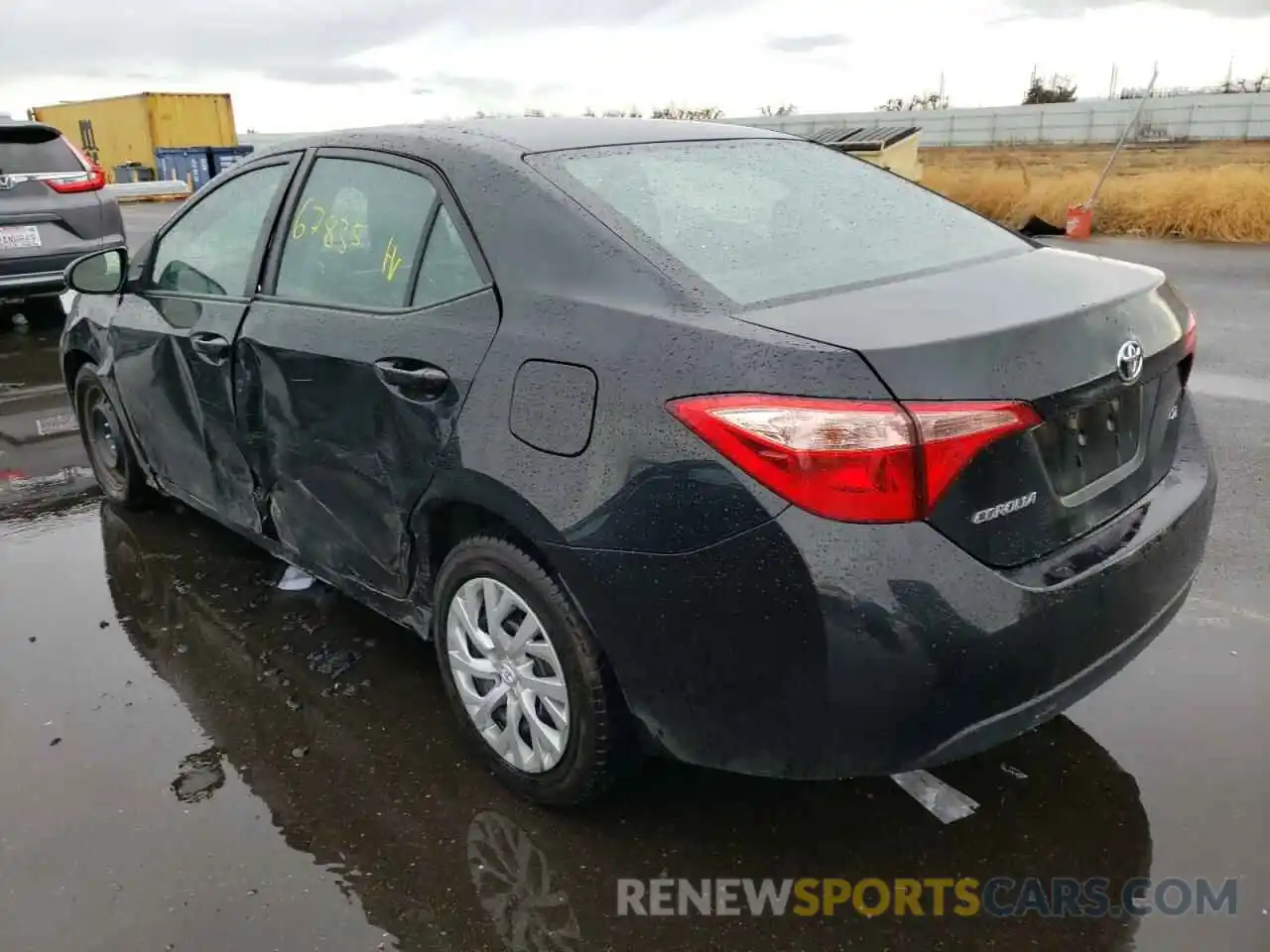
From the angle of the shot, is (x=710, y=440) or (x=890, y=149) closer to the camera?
(x=710, y=440)

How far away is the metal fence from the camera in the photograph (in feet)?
129

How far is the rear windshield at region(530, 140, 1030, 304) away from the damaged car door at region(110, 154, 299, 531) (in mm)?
1270

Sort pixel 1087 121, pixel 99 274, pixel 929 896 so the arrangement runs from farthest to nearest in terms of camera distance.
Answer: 1. pixel 1087 121
2. pixel 99 274
3. pixel 929 896

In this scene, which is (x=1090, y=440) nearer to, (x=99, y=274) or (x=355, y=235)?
(x=355, y=235)

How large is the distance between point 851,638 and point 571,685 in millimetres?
733

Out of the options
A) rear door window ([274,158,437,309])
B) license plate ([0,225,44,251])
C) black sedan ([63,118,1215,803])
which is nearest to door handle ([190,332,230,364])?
black sedan ([63,118,1215,803])

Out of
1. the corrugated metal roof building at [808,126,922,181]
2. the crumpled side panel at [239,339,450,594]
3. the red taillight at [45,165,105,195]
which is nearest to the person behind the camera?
the crumpled side panel at [239,339,450,594]

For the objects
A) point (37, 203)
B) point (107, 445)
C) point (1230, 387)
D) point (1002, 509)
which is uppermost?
point (37, 203)

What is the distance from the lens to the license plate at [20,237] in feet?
29.4

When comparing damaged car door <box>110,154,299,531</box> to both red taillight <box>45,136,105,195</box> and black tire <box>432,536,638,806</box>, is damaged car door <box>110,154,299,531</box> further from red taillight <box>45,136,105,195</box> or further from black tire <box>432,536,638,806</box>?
red taillight <box>45,136,105,195</box>

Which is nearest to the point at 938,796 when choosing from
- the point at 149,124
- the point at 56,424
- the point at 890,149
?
the point at 56,424

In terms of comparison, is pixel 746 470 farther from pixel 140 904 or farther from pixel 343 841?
pixel 140 904

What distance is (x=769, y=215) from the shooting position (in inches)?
→ 107

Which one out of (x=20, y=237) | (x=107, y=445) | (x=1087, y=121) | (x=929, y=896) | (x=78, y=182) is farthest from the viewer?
(x=1087, y=121)
